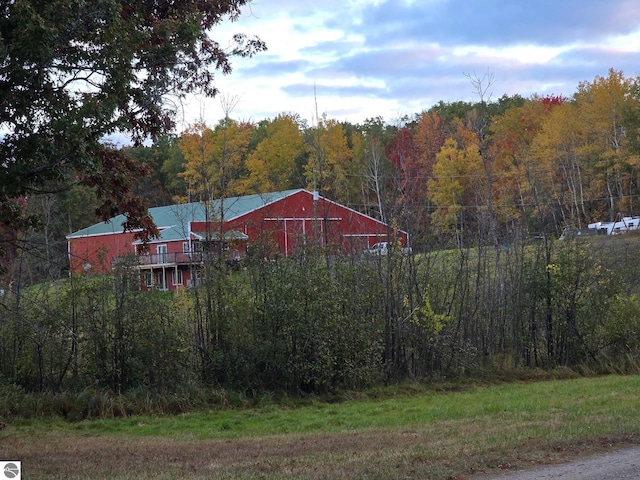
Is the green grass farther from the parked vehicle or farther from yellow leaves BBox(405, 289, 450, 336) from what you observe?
the parked vehicle

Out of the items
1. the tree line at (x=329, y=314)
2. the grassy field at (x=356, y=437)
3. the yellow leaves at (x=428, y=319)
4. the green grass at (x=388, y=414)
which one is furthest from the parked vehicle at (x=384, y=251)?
the green grass at (x=388, y=414)

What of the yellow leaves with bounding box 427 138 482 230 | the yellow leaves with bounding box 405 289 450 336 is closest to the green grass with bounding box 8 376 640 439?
the yellow leaves with bounding box 405 289 450 336

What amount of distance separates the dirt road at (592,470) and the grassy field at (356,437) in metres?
0.29

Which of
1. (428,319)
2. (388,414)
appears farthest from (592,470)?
(428,319)

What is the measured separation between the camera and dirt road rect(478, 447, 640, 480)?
793 cm

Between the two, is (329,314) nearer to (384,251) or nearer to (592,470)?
(384,251)

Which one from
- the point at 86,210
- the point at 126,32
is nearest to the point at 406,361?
the point at 126,32

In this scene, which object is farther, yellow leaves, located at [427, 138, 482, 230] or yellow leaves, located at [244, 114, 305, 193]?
yellow leaves, located at [427, 138, 482, 230]

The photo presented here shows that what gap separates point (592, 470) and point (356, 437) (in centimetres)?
400

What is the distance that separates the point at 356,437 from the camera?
11.4m

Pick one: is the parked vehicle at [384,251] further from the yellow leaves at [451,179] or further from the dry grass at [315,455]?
the yellow leaves at [451,179]

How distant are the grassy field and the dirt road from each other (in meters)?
0.29

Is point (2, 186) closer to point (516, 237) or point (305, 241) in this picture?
point (305, 241)

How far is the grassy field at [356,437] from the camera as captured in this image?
8664 mm
